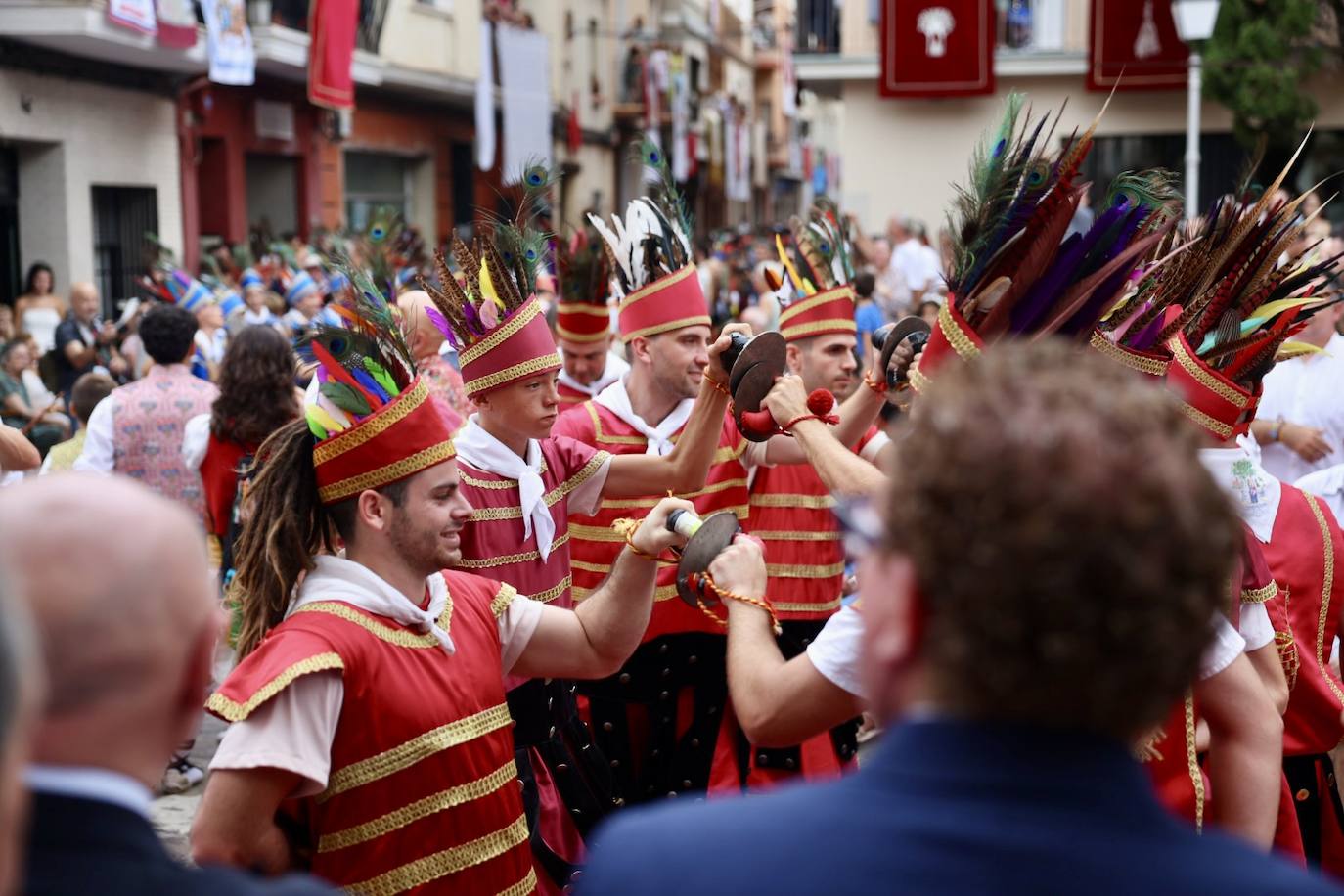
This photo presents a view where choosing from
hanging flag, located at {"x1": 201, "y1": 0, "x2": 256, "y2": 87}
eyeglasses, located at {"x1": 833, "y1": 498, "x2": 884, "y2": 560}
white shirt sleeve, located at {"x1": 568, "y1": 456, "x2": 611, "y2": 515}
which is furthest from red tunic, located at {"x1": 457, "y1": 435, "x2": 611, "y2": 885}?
hanging flag, located at {"x1": 201, "y1": 0, "x2": 256, "y2": 87}

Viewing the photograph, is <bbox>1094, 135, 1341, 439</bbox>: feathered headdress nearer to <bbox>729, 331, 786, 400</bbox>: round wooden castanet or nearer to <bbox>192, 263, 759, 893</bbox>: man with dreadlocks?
<bbox>729, 331, 786, 400</bbox>: round wooden castanet

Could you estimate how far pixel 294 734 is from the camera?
272 centimetres

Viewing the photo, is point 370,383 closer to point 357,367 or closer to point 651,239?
point 357,367

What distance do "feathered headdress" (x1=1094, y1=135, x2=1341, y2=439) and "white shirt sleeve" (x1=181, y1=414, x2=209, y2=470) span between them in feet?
13.0

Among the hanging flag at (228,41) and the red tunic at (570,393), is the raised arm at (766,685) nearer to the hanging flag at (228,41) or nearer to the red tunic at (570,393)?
the red tunic at (570,393)

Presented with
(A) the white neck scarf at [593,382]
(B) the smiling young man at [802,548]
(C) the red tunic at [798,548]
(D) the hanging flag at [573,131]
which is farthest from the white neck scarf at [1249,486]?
(D) the hanging flag at [573,131]

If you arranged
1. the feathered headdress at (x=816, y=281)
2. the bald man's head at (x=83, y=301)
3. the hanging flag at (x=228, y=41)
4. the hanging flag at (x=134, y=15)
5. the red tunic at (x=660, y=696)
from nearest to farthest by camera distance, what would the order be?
the red tunic at (x=660, y=696) < the feathered headdress at (x=816, y=281) < the bald man's head at (x=83, y=301) < the hanging flag at (x=134, y=15) < the hanging flag at (x=228, y=41)

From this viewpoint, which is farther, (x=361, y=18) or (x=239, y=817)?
(x=361, y=18)

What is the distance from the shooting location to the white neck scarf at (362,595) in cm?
297

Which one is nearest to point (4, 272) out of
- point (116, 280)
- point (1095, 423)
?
point (116, 280)

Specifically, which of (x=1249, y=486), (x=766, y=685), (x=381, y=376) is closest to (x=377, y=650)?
(x=381, y=376)

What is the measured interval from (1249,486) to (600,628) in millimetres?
1625

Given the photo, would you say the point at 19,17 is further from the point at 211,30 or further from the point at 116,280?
the point at 116,280

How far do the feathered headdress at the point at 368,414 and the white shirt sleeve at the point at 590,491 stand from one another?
1.54m
